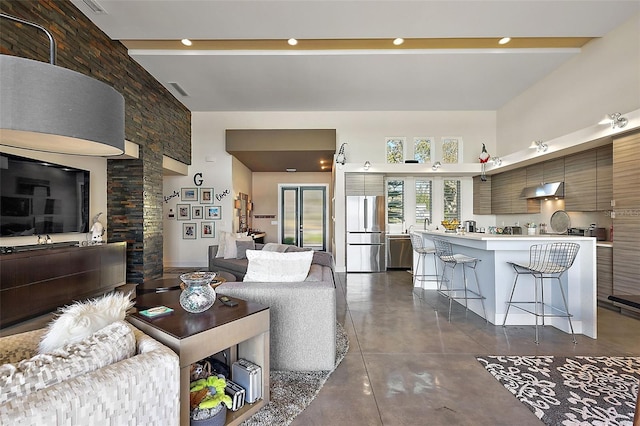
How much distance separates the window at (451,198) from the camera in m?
6.73

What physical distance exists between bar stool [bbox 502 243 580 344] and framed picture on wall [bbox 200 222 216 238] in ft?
19.4

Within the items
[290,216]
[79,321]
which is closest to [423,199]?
[290,216]

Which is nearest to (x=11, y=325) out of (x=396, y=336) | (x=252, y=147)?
(x=396, y=336)

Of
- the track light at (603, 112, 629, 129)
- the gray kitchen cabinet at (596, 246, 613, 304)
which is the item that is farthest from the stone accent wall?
the gray kitchen cabinet at (596, 246, 613, 304)

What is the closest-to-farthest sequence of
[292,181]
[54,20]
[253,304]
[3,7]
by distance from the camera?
[253,304], [3,7], [54,20], [292,181]

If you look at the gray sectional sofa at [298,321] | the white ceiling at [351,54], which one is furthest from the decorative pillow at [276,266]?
the white ceiling at [351,54]

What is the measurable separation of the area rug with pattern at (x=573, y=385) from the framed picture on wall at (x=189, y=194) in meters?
6.37

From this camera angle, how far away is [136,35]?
3.77 m

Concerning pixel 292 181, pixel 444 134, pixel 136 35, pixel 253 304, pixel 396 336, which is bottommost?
pixel 396 336

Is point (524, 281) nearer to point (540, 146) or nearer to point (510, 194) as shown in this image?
point (540, 146)

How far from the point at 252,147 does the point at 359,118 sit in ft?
8.50

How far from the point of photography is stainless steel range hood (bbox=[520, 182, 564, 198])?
462 cm

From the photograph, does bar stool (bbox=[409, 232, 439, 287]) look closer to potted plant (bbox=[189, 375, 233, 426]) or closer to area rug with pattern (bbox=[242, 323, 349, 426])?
area rug with pattern (bbox=[242, 323, 349, 426])

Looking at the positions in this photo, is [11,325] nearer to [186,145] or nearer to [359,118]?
[186,145]
